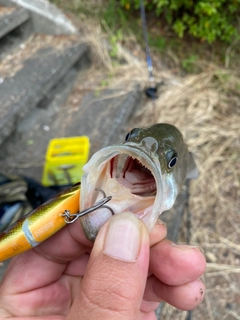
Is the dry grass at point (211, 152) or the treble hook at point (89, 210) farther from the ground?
the treble hook at point (89, 210)

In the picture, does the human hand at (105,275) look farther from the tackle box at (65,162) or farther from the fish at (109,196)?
the tackle box at (65,162)

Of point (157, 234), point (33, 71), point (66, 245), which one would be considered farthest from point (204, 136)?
point (66, 245)

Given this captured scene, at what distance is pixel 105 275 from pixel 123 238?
0.13m

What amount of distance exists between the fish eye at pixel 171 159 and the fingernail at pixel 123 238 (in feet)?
1.04

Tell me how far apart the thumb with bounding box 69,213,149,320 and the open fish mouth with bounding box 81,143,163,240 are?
136 mm

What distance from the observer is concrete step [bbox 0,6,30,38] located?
3.39m

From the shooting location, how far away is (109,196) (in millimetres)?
1252

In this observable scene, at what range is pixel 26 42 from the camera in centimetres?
377

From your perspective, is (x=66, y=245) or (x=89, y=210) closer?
(x=89, y=210)

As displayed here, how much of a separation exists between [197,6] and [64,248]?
9.10 feet

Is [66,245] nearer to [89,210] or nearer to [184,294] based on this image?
[89,210]

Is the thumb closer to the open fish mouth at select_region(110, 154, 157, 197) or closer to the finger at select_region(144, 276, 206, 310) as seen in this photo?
the open fish mouth at select_region(110, 154, 157, 197)

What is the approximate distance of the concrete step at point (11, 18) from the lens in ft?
11.1

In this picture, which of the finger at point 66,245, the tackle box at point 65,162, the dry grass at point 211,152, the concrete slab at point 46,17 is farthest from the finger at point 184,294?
the concrete slab at point 46,17
